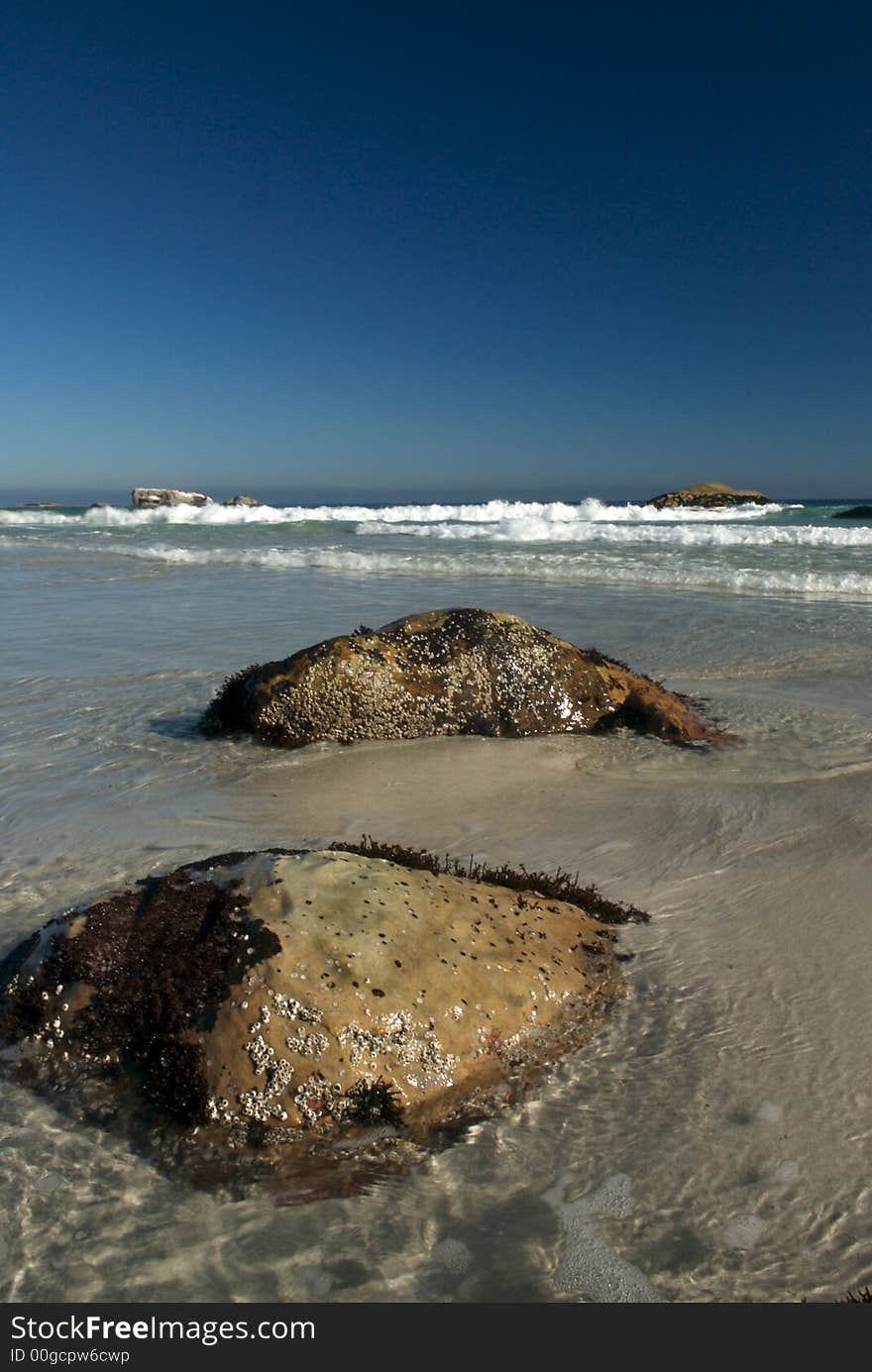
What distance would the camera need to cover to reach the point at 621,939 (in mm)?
3918

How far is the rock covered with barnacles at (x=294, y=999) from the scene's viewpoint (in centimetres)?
281

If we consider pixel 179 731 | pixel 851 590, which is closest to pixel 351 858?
pixel 179 731

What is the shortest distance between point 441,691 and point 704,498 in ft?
160

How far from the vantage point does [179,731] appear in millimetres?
7141

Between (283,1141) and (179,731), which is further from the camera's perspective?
(179,731)

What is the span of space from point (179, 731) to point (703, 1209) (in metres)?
5.49

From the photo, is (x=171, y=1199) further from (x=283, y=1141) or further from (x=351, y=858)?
(x=351, y=858)

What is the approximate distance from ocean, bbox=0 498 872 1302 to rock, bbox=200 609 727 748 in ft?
0.90

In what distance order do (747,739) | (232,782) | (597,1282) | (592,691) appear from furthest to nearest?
(592,691)
(747,739)
(232,782)
(597,1282)

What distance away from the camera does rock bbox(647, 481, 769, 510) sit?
51875mm
